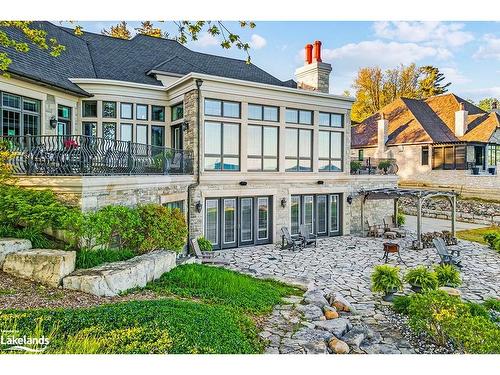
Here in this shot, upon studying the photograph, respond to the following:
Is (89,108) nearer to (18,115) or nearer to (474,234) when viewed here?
(18,115)

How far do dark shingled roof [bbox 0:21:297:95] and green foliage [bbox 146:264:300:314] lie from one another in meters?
7.50

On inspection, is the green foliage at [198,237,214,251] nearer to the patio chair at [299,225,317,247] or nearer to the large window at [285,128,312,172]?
the patio chair at [299,225,317,247]

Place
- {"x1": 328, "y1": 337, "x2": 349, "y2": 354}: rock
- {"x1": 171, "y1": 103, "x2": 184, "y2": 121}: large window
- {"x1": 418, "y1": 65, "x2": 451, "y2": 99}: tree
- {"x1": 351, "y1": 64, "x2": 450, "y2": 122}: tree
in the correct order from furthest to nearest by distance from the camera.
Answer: {"x1": 418, "y1": 65, "x2": 451, "y2": 99}: tree < {"x1": 351, "y1": 64, "x2": 450, "y2": 122}: tree < {"x1": 171, "y1": 103, "x2": 184, "y2": 121}: large window < {"x1": 328, "y1": 337, "x2": 349, "y2": 354}: rock

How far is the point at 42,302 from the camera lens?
5727 mm

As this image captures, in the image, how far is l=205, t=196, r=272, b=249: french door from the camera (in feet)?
46.2

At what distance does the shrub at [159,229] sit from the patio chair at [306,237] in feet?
20.0

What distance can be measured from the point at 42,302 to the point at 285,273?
6802mm

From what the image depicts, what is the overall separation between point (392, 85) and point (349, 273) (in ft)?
98.7

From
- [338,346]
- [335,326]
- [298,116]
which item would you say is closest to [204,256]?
[335,326]

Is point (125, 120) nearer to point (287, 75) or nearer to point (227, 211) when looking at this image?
point (227, 211)

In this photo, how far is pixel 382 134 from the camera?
31125mm

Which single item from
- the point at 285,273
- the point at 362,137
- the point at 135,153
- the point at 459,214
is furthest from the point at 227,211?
the point at 362,137

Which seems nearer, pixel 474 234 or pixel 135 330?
pixel 135 330

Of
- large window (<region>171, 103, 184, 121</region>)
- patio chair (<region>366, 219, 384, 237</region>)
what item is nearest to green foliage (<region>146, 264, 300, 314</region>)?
large window (<region>171, 103, 184, 121</region>)
